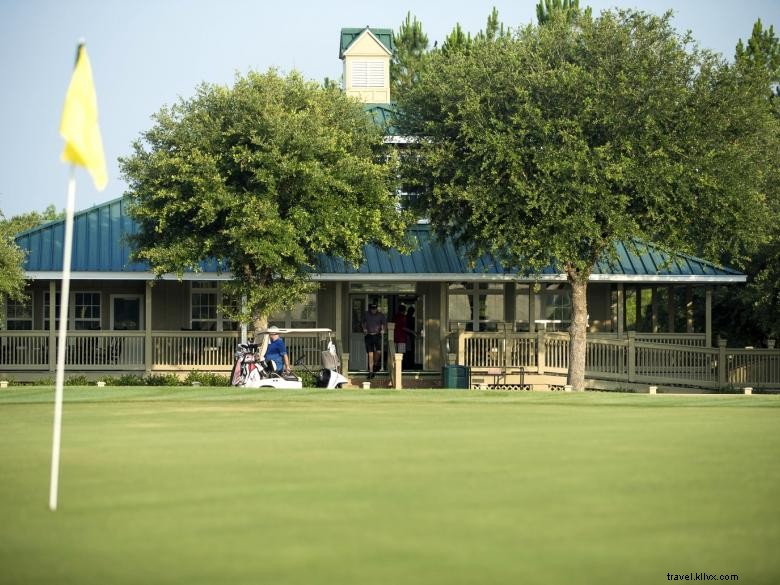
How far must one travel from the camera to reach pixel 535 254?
1187 inches

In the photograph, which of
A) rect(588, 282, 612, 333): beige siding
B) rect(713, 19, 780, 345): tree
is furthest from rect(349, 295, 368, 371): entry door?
rect(713, 19, 780, 345): tree

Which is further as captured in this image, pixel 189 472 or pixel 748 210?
pixel 748 210

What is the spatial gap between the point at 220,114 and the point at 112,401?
13357mm

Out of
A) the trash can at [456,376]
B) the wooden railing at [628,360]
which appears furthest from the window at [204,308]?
the trash can at [456,376]

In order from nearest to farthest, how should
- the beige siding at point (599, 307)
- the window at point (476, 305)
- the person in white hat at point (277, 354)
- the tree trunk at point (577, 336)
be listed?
the person in white hat at point (277, 354) < the tree trunk at point (577, 336) < the window at point (476, 305) < the beige siding at point (599, 307)

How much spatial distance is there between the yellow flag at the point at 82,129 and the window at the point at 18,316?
29.9 metres

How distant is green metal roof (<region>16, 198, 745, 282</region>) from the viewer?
34.8 meters

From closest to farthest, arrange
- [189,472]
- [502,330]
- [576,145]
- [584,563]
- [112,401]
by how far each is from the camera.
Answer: [584,563]
[189,472]
[112,401]
[576,145]
[502,330]

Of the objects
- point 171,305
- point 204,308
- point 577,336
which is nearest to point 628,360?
point 577,336

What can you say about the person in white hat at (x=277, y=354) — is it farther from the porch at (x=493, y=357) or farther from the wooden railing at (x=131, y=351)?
the wooden railing at (x=131, y=351)

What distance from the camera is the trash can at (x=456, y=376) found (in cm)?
3144

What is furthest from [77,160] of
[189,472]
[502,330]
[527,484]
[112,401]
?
[502,330]

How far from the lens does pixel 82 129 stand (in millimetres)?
8680

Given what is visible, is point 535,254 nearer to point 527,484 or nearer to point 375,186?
point 375,186
